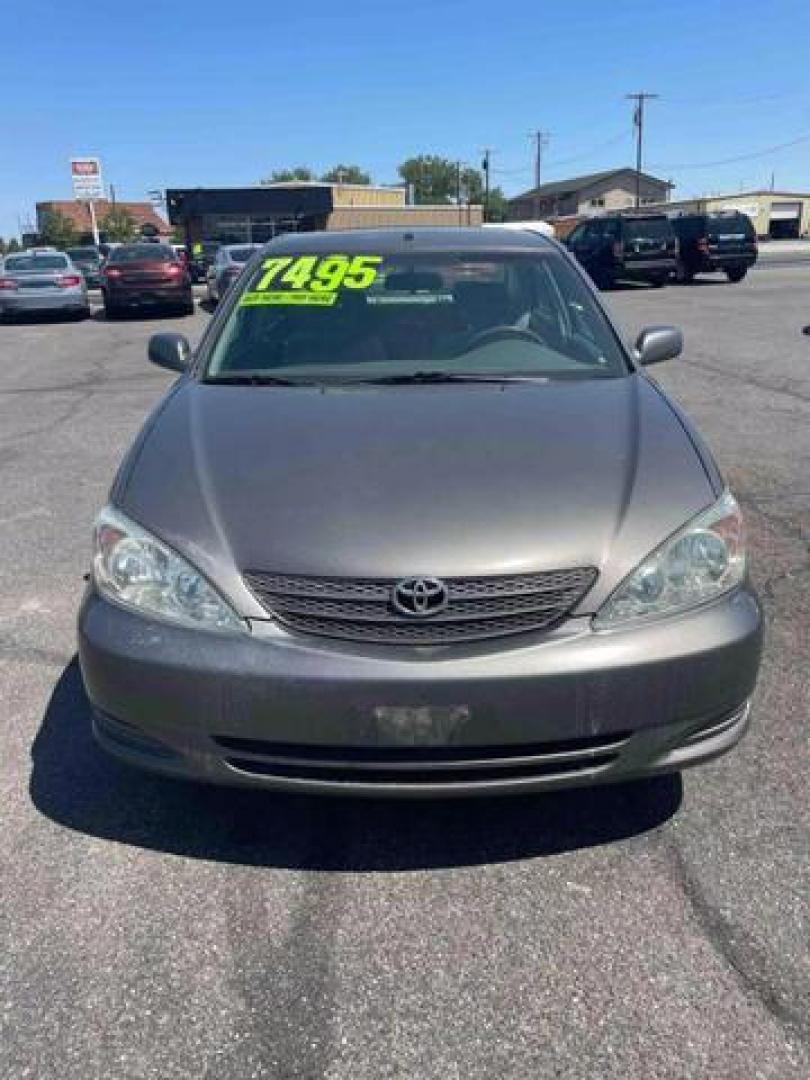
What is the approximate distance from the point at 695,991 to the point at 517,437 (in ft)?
5.03

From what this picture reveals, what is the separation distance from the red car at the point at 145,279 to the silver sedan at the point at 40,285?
0.65 metres

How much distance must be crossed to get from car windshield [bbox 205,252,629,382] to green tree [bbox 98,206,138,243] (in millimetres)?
82623

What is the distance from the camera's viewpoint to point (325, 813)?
2857 millimetres

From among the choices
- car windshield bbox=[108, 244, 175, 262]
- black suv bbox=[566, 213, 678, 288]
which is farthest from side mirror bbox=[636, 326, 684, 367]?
black suv bbox=[566, 213, 678, 288]

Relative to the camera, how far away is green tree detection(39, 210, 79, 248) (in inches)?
3255

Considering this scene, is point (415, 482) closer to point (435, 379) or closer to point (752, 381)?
point (435, 379)

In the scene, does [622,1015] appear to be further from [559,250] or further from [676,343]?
[559,250]

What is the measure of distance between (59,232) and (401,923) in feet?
301

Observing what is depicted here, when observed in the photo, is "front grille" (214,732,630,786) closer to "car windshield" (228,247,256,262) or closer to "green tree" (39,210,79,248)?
"car windshield" (228,247,256,262)

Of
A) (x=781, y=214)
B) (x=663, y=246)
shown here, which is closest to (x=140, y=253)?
(x=663, y=246)

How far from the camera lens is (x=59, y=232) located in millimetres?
84812

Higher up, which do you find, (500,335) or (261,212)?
(500,335)

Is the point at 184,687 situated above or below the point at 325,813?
above

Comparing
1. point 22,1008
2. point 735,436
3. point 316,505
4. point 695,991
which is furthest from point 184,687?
point 735,436
